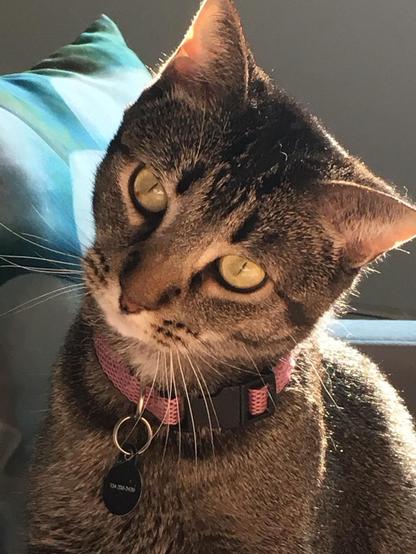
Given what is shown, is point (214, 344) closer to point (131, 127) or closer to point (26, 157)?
point (131, 127)

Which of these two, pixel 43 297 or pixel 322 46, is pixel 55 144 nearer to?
pixel 43 297

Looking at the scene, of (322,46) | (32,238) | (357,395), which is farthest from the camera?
(322,46)

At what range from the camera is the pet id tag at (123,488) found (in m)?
0.86

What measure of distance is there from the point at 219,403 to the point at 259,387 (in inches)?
1.9

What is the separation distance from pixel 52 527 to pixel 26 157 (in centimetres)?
47

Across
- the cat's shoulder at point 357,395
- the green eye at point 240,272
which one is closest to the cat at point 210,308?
the green eye at point 240,272

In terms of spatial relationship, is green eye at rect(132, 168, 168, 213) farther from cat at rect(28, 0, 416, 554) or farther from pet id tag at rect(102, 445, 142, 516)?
pet id tag at rect(102, 445, 142, 516)

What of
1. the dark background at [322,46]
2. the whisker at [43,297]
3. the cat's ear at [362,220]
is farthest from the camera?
the dark background at [322,46]

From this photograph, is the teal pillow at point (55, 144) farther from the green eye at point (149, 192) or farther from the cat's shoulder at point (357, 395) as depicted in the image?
the cat's shoulder at point (357, 395)

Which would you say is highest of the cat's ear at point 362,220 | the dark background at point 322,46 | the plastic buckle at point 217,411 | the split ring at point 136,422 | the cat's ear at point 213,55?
the dark background at point 322,46

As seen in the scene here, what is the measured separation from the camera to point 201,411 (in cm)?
89

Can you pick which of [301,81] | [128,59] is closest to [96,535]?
[128,59]

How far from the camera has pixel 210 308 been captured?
827 millimetres

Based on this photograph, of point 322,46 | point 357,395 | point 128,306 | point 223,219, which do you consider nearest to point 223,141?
point 223,219
